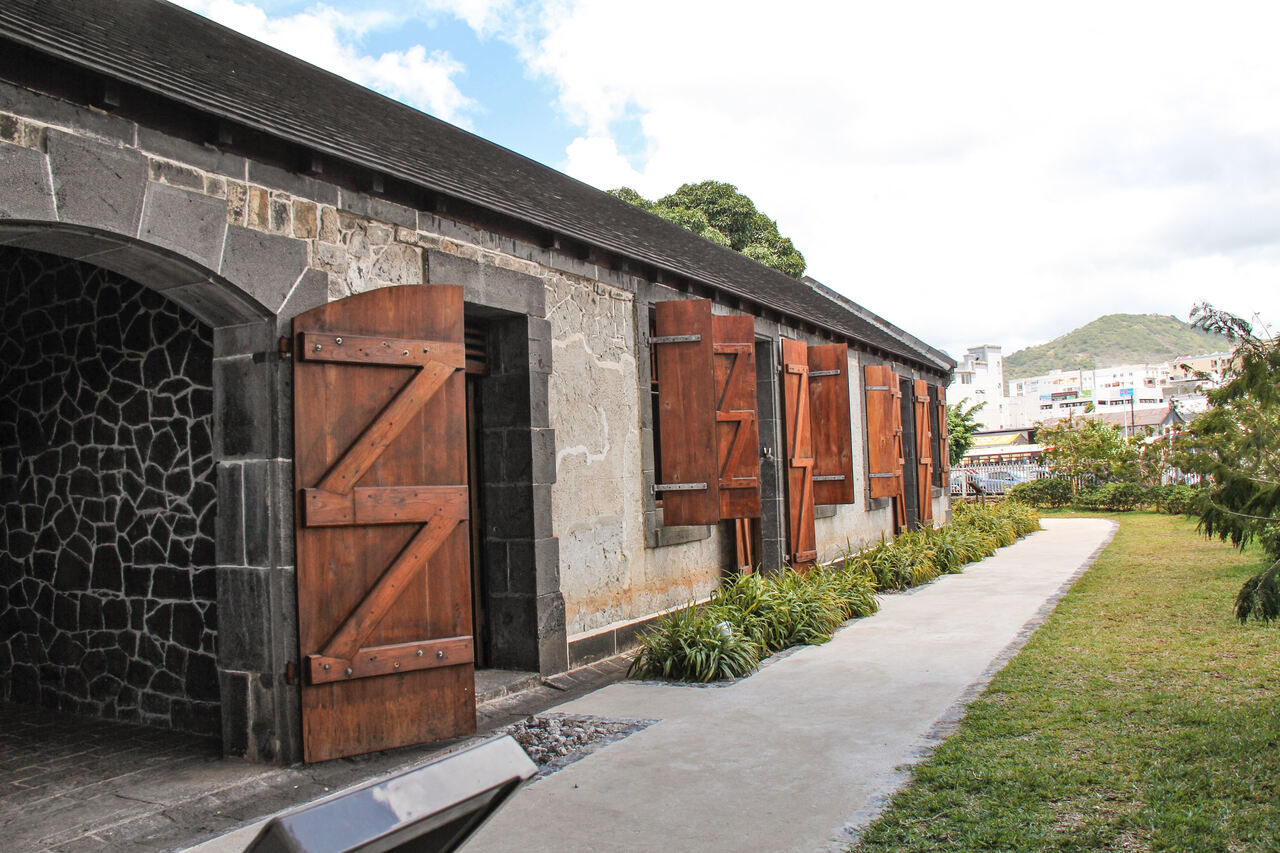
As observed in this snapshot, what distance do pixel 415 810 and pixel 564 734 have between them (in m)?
4.15

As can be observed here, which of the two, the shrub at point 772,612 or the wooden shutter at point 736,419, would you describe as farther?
the wooden shutter at point 736,419

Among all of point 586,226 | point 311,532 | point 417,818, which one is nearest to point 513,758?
point 417,818

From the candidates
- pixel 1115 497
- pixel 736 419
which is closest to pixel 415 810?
pixel 736 419

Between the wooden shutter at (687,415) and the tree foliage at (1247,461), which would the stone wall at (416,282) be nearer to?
the wooden shutter at (687,415)

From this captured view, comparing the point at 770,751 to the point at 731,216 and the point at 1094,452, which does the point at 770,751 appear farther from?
the point at 1094,452

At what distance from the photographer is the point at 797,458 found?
10273 millimetres

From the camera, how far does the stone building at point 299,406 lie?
458cm

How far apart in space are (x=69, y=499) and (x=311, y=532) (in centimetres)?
237

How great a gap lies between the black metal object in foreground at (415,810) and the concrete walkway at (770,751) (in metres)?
2.39

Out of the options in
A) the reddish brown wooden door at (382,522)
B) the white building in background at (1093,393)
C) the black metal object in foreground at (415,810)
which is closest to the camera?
the black metal object in foreground at (415,810)

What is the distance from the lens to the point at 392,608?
16.7ft

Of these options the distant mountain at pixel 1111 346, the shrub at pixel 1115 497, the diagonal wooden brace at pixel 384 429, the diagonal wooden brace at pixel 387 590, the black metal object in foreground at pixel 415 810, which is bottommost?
the shrub at pixel 1115 497

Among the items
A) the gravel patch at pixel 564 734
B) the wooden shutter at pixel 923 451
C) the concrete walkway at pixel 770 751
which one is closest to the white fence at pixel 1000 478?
the wooden shutter at pixel 923 451

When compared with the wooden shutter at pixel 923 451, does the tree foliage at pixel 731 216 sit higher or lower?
higher
